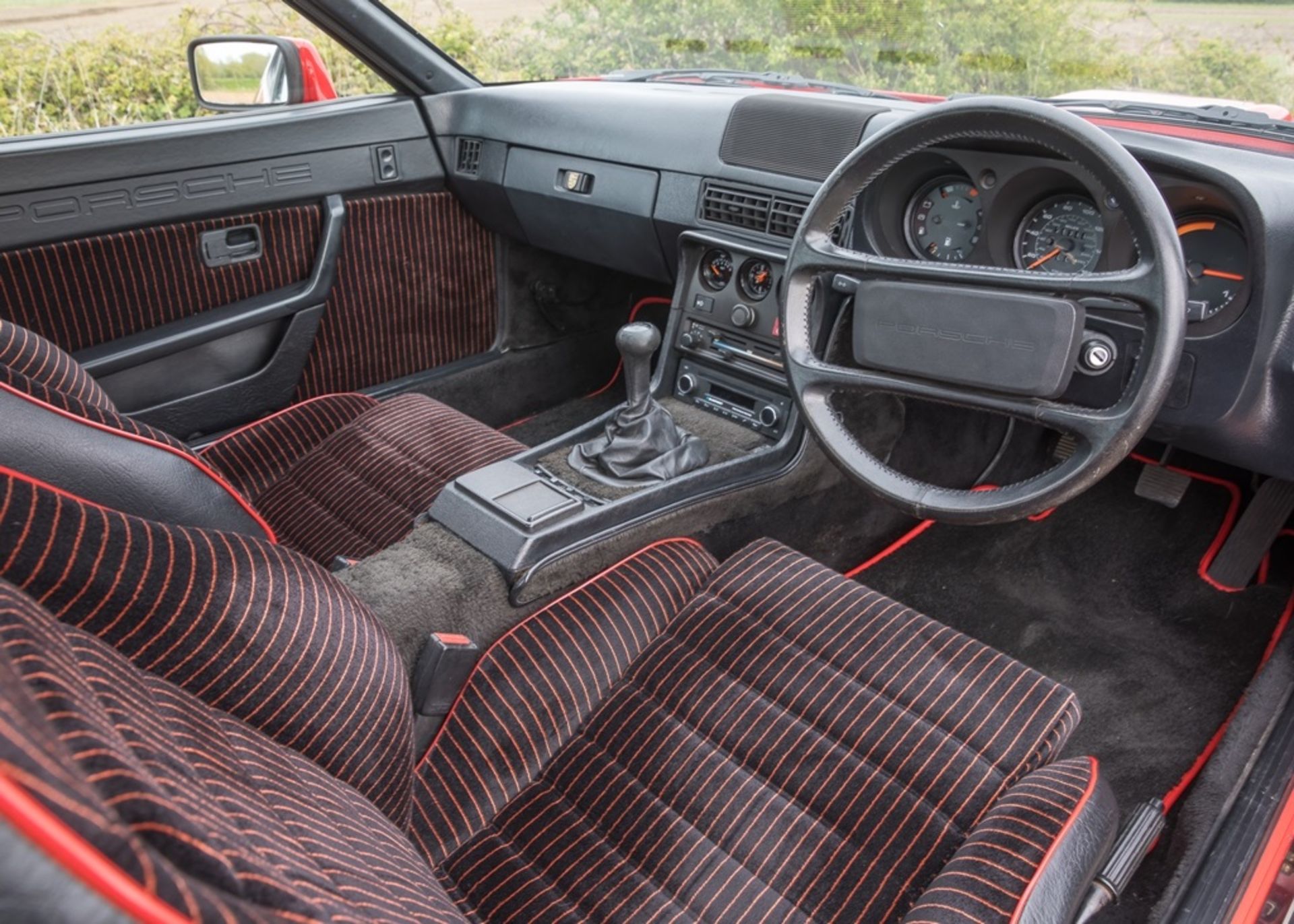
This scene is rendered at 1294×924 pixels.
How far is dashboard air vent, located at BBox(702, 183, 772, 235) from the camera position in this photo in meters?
2.07

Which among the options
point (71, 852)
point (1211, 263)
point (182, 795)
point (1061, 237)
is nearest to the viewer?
point (71, 852)

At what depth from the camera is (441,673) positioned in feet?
4.53

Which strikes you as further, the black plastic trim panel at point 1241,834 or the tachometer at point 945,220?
the tachometer at point 945,220

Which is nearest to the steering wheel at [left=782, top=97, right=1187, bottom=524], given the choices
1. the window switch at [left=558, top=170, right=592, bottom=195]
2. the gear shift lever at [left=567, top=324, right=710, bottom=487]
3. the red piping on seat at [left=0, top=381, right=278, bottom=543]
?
the gear shift lever at [left=567, top=324, right=710, bottom=487]

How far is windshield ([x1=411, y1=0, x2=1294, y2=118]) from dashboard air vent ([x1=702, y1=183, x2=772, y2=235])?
30 centimetres

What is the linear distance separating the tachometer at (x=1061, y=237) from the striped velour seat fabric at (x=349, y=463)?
3.25ft

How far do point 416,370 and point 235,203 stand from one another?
67cm

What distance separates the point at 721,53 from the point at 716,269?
20.1 inches

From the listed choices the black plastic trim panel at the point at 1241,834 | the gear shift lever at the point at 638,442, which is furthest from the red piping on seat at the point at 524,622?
the black plastic trim panel at the point at 1241,834

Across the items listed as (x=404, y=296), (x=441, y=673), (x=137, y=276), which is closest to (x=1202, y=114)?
(x=441, y=673)

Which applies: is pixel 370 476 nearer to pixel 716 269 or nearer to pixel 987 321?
pixel 716 269

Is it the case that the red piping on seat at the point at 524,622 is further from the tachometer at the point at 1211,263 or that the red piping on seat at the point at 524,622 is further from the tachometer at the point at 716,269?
the tachometer at the point at 1211,263

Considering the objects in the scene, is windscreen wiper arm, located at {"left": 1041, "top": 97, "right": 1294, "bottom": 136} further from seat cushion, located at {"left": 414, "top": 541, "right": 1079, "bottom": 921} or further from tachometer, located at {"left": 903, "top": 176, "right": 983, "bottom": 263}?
seat cushion, located at {"left": 414, "top": 541, "right": 1079, "bottom": 921}

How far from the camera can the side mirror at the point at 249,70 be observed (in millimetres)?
2418
